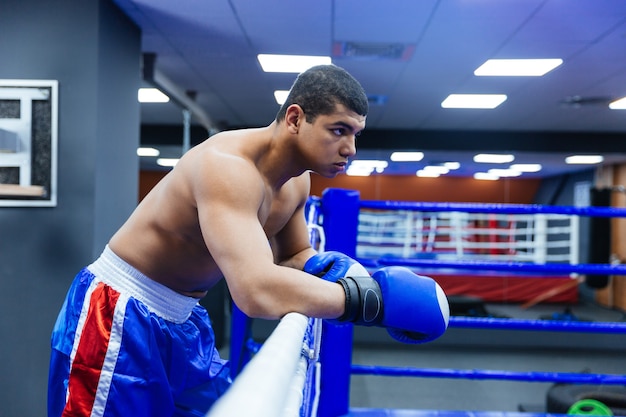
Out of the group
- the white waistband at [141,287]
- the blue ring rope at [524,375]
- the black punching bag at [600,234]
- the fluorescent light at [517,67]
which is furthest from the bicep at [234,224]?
the black punching bag at [600,234]

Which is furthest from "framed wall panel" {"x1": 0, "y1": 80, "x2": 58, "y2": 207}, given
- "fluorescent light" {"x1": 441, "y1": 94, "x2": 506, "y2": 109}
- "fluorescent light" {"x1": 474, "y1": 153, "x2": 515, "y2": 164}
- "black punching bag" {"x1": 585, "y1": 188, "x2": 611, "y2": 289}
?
"black punching bag" {"x1": 585, "y1": 188, "x2": 611, "y2": 289}

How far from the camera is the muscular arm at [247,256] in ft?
2.58

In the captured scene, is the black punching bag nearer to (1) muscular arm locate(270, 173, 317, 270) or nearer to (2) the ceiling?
(2) the ceiling

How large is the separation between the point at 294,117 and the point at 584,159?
786 cm

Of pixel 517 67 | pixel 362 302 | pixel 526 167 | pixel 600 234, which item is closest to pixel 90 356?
pixel 362 302

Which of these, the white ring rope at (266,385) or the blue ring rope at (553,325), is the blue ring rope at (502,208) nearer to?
the blue ring rope at (553,325)

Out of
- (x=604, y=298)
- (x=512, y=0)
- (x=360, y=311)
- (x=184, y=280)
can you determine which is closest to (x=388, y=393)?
(x=512, y=0)

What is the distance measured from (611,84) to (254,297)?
485 cm

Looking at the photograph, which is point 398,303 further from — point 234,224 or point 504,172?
point 504,172

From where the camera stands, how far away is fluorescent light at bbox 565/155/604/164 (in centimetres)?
729

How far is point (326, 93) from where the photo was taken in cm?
96

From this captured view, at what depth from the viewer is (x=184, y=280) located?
1195 mm

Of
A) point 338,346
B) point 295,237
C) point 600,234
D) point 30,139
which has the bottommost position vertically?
point 338,346

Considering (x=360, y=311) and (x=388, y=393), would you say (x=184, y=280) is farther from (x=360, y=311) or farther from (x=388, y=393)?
(x=388, y=393)
